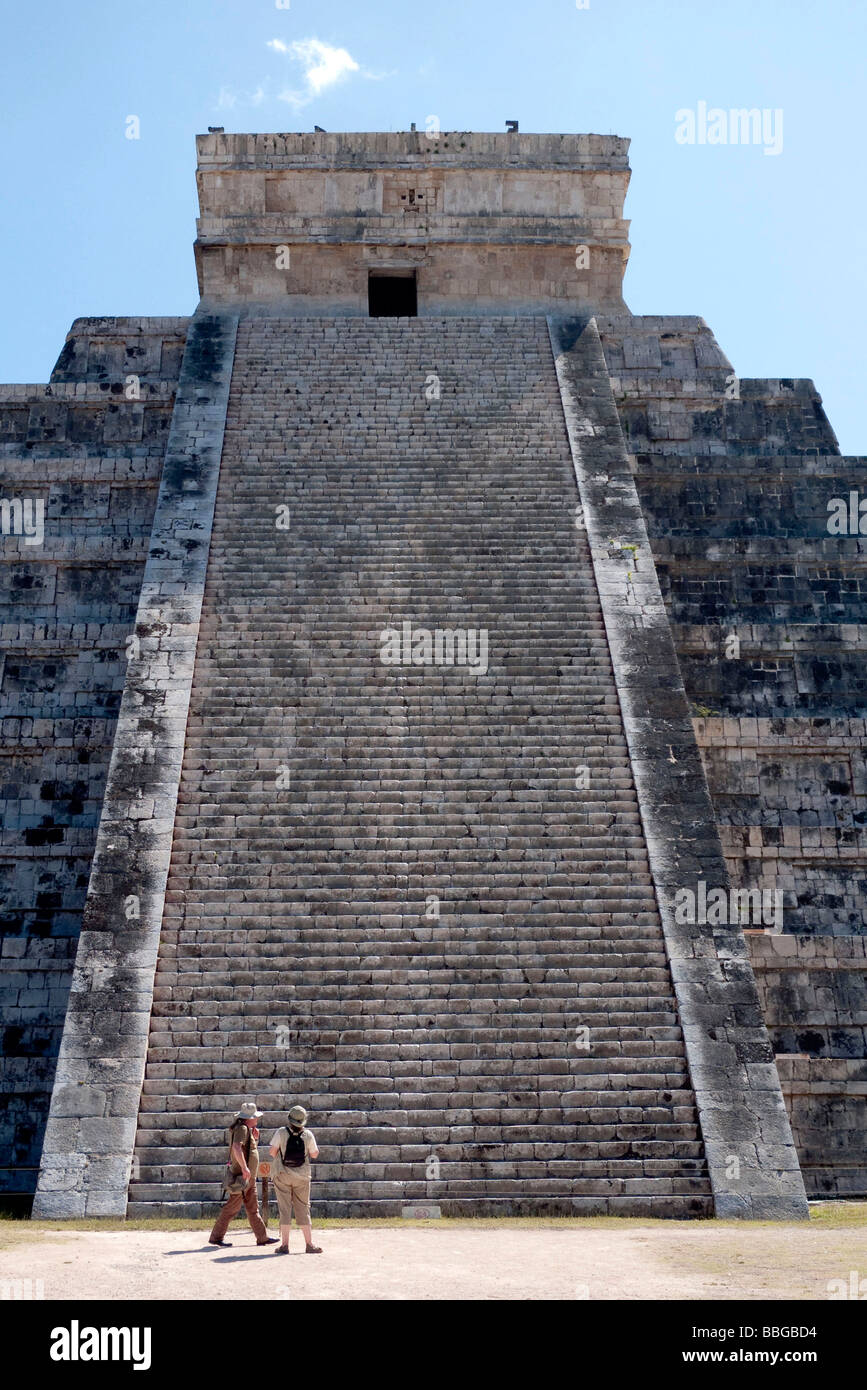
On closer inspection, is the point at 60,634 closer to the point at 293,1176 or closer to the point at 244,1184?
the point at 244,1184

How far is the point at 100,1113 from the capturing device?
36.2 ft

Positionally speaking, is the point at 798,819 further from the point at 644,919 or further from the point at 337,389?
the point at 337,389

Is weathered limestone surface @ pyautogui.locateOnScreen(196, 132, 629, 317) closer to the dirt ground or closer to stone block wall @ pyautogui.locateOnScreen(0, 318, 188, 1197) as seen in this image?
stone block wall @ pyautogui.locateOnScreen(0, 318, 188, 1197)

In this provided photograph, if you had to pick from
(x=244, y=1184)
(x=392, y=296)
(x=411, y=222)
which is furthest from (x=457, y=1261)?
(x=392, y=296)

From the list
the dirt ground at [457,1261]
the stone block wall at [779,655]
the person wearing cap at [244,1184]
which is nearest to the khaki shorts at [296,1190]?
the dirt ground at [457,1261]

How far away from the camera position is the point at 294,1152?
848 cm

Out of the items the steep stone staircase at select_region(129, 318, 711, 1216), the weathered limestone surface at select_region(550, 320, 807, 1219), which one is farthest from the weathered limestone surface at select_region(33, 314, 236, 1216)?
the weathered limestone surface at select_region(550, 320, 807, 1219)

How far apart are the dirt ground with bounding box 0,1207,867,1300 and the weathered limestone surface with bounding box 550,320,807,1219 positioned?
675 mm

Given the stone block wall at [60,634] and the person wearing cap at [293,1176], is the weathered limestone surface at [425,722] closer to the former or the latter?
the stone block wall at [60,634]

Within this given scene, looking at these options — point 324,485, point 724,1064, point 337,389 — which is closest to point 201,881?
point 724,1064

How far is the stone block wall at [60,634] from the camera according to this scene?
14.1m

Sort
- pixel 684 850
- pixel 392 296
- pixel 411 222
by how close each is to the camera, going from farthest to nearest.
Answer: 1. pixel 392 296
2. pixel 411 222
3. pixel 684 850

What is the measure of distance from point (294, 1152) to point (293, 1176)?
0.51ft

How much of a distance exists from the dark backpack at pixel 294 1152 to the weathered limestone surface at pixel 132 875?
258cm
